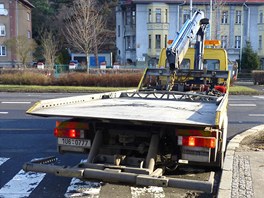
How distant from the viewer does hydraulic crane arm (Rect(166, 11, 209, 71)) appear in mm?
8953

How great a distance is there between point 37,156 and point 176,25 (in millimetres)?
47134

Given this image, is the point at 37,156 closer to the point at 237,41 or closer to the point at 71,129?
the point at 71,129

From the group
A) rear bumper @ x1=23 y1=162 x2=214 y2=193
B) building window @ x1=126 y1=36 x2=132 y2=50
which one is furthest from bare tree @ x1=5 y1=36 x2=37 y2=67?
rear bumper @ x1=23 y1=162 x2=214 y2=193

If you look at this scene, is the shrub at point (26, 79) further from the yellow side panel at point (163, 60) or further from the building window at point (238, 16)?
the building window at point (238, 16)

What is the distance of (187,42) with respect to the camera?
1017 cm

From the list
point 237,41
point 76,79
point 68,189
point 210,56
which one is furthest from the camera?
point 237,41

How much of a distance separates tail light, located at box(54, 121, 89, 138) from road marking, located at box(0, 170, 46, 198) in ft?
3.47

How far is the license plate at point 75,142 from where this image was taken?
5.64 metres

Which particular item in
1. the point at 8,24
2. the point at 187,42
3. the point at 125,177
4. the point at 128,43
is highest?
the point at 8,24

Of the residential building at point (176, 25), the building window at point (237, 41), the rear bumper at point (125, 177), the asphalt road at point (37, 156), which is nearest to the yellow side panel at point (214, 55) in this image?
the asphalt road at point (37, 156)

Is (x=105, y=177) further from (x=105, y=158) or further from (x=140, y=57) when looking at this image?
(x=140, y=57)

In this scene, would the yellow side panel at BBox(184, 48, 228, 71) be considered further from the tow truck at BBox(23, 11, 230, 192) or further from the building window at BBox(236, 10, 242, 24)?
the building window at BBox(236, 10, 242, 24)

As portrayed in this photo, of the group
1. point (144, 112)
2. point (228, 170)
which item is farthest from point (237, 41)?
point (144, 112)

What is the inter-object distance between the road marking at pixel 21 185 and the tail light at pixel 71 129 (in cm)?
106
